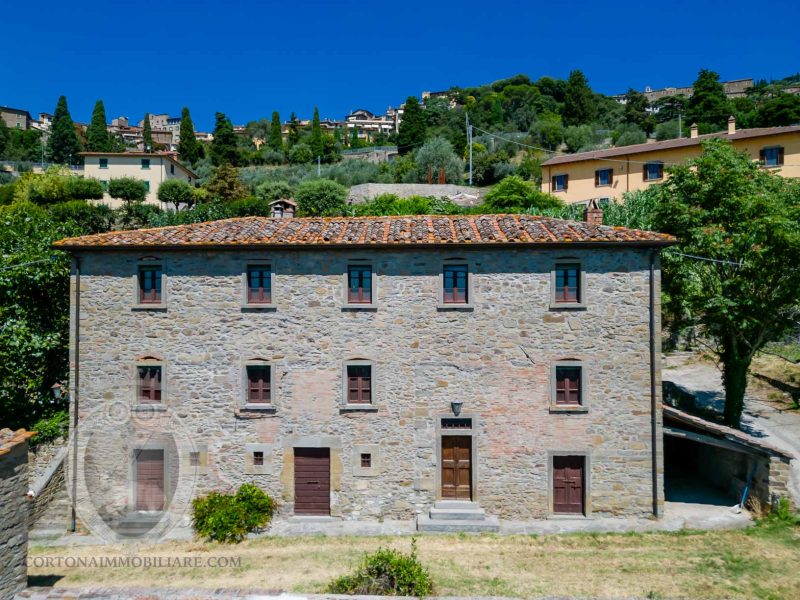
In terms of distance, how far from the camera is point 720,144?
742 inches

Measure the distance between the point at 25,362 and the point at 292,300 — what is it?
967cm

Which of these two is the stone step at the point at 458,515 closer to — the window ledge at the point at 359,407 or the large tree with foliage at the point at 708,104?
the window ledge at the point at 359,407

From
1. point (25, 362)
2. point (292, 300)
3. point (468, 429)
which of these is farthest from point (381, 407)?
point (25, 362)

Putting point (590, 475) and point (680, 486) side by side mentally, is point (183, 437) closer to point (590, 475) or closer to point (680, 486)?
point (590, 475)

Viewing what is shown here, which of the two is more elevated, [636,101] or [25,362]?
[636,101]

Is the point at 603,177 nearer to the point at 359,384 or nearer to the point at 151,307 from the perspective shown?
the point at 359,384

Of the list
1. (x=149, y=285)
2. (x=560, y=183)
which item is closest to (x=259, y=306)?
(x=149, y=285)

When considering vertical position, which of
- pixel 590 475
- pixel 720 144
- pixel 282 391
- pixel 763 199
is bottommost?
pixel 590 475

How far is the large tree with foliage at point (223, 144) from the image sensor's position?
262ft

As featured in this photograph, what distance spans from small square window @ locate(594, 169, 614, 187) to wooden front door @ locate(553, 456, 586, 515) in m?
31.4

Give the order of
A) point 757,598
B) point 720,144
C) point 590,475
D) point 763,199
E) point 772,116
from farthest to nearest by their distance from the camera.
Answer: point 772,116 < point 720,144 < point 763,199 < point 590,475 < point 757,598

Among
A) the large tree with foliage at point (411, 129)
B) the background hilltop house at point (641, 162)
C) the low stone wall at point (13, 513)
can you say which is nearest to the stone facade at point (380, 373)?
the low stone wall at point (13, 513)

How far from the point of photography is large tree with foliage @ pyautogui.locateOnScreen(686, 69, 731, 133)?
7412 cm

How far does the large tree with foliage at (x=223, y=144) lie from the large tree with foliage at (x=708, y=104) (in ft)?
215
